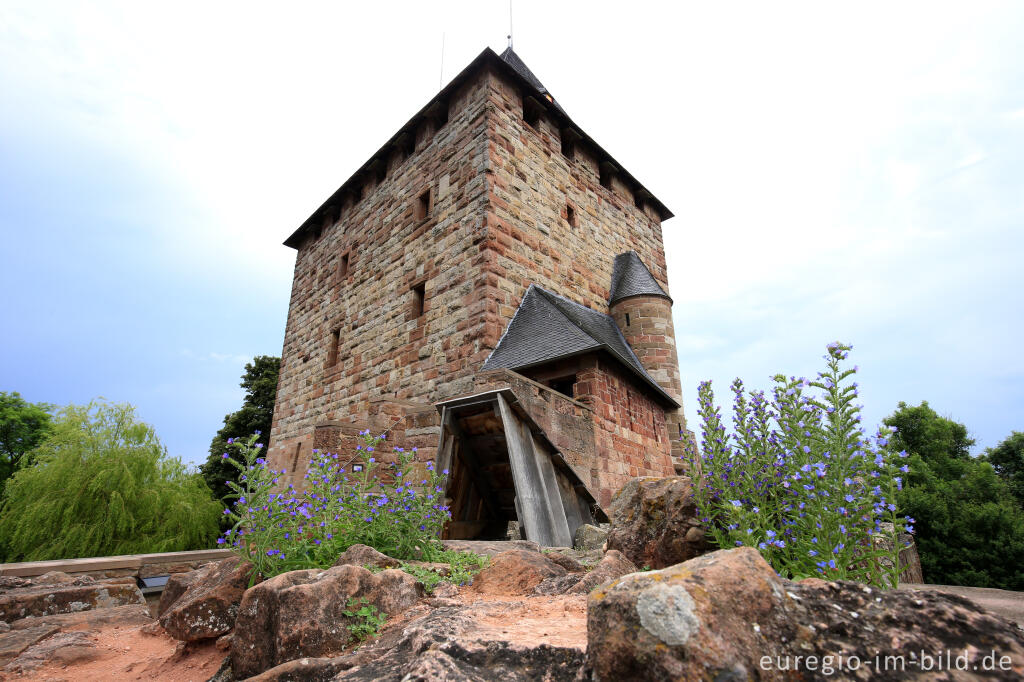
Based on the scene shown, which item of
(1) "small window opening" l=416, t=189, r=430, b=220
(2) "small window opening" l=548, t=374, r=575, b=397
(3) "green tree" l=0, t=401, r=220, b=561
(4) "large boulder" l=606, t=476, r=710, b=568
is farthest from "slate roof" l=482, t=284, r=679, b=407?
(3) "green tree" l=0, t=401, r=220, b=561

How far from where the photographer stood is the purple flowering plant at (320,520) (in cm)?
294

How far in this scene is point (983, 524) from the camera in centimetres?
1302

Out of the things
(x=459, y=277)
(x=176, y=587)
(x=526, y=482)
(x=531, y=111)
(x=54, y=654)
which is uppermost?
(x=531, y=111)

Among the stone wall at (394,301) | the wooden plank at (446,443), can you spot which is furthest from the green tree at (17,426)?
the wooden plank at (446,443)

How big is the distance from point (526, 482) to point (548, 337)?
329cm

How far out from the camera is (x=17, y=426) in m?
22.2

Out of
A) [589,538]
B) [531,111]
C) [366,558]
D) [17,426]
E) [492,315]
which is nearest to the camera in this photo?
[366,558]

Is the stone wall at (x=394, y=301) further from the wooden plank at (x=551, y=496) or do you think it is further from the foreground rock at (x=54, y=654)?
the foreground rock at (x=54, y=654)

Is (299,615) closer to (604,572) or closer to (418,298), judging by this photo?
(604,572)

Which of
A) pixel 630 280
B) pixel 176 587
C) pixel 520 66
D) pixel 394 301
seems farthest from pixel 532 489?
pixel 520 66

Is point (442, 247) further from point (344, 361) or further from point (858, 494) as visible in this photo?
point (858, 494)

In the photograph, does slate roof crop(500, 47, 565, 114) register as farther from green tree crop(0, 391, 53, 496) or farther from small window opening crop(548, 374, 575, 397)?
green tree crop(0, 391, 53, 496)

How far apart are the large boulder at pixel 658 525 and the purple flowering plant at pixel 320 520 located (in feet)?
4.14

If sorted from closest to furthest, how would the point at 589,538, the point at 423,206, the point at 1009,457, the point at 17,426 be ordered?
the point at 589,538, the point at 423,206, the point at 1009,457, the point at 17,426
